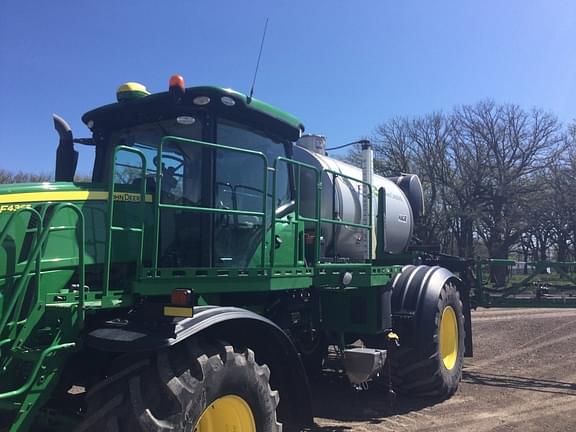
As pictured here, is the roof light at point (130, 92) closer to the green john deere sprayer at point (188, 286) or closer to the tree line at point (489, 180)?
the green john deere sprayer at point (188, 286)

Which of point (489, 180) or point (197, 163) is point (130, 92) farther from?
point (489, 180)

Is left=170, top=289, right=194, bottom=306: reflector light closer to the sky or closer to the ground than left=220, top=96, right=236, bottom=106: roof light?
closer to the ground

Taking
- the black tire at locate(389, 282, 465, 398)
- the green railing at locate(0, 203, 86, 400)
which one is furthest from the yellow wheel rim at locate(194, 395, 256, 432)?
the black tire at locate(389, 282, 465, 398)

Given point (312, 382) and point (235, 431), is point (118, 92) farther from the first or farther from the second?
point (312, 382)

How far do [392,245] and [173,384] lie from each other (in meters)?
6.04

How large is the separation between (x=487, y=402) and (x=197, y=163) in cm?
494

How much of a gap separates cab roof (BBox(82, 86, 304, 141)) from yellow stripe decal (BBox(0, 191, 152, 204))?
0.83 metres

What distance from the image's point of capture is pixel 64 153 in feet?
18.7

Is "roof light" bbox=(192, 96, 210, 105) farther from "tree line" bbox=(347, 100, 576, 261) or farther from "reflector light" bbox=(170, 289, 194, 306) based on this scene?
"tree line" bbox=(347, 100, 576, 261)

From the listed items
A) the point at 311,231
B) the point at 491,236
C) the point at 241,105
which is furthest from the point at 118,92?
the point at 491,236

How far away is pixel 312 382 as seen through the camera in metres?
7.96

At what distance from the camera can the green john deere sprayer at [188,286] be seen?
3.61m

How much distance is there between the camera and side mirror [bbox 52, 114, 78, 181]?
5684 millimetres

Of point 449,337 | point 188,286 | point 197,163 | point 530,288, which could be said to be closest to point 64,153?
point 197,163
